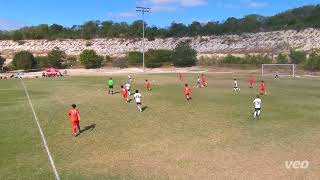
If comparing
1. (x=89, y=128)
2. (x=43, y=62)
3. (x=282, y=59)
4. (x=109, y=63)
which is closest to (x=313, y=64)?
(x=282, y=59)

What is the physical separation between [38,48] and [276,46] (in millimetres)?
81320

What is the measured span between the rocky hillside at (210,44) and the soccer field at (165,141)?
95.9 metres

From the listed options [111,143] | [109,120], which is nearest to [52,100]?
[109,120]

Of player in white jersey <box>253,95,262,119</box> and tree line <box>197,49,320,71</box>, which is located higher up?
tree line <box>197,49,320,71</box>

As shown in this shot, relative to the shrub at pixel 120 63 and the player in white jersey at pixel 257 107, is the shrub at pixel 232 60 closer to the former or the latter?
the shrub at pixel 120 63

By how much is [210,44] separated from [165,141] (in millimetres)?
122856

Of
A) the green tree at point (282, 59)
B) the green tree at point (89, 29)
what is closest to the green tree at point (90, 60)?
the green tree at point (282, 59)

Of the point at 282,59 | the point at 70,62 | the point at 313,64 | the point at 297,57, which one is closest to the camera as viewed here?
the point at 313,64

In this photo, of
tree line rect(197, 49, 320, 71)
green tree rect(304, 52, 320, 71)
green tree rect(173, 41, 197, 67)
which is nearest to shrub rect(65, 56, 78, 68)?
green tree rect(173, 41, 197, 67)

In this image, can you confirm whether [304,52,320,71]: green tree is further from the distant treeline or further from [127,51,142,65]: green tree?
the distant treeline

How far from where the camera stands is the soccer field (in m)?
16.8

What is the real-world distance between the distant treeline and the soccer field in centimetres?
11552

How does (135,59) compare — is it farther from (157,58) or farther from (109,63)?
(109,63)

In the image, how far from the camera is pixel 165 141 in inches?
853
